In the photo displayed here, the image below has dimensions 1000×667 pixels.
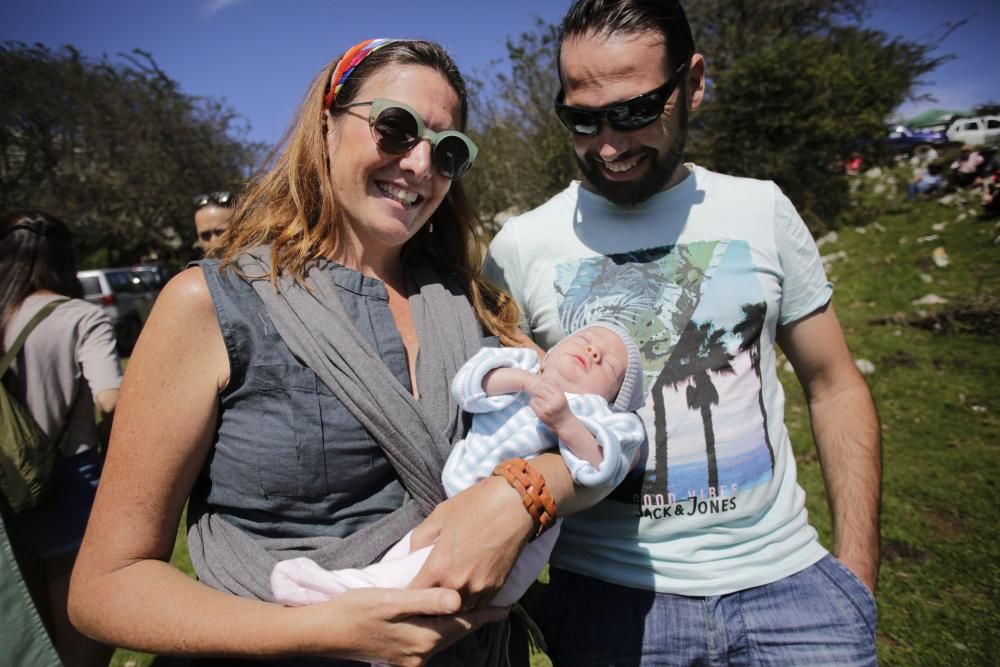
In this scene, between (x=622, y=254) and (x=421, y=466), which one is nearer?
(x=421, y=466)

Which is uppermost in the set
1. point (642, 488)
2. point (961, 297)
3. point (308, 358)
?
point (308, 358)

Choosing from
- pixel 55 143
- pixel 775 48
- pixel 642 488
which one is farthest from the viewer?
pixel 55 143

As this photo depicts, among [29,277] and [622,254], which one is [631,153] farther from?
[29,277]

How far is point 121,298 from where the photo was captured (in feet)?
47.2

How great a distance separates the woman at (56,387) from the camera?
10.5 ft

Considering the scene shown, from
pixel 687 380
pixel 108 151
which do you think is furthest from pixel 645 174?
pixel 108 151

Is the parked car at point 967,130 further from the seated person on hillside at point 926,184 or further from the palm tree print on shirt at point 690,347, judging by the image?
the palm tree print on shirt at point 690,347

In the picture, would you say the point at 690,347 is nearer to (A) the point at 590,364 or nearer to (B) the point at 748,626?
(A) the point at 590,364

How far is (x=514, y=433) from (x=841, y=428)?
4.64ft

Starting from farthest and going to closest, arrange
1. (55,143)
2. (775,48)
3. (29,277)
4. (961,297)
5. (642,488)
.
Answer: (55,143), (775,48), (961,297), (29,277), (642,488)

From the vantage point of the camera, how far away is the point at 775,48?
1398 cm

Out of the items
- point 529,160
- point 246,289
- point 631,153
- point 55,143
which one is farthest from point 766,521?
point 55,143

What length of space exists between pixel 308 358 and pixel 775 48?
51.7ft

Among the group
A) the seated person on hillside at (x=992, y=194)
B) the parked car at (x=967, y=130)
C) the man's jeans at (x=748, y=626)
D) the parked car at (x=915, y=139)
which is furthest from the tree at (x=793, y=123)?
the man's jeans at (x=748, y=626)
